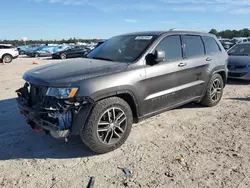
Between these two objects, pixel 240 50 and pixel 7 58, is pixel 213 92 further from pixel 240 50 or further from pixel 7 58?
pixel 7 58

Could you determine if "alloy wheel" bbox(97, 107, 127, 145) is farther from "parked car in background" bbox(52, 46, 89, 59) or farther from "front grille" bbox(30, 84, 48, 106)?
"parked car in background" bbox(52, 46, 89, 59)

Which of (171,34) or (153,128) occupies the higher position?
(171,34)

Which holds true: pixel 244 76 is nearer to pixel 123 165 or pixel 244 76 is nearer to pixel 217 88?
pixel 217 88

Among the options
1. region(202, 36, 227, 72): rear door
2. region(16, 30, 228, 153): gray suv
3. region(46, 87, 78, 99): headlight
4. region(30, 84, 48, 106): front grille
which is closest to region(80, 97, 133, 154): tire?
region(16, 30, 228, 153): gray suv

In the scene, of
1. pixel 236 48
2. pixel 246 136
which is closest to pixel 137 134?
pixel 246 136

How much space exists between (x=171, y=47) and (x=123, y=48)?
2.95ft

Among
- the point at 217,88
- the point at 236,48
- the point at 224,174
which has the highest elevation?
the point at 236,48

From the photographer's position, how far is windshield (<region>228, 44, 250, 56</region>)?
29.7ft

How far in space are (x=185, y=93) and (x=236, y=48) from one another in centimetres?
635

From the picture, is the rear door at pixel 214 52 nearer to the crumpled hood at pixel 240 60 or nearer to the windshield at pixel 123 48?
the windshield at pixel 123 48

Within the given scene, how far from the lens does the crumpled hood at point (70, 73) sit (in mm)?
3154

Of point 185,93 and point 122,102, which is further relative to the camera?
point 185,93

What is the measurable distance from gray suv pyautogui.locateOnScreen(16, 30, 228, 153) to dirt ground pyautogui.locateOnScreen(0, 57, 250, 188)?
0.38 meters

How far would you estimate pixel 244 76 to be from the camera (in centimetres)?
807
